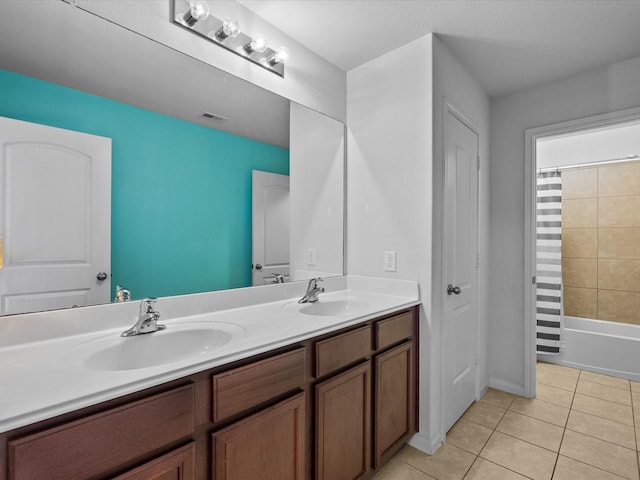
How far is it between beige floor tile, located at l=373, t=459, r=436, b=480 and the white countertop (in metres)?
0.84

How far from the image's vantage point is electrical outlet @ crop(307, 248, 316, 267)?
209 cm

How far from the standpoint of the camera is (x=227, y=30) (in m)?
A: 1.52

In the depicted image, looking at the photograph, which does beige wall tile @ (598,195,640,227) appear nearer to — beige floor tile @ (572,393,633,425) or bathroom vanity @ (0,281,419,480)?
beige floor tile @ (572,393,633,425)

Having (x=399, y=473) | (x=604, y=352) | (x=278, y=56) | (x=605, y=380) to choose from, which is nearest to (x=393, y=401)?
(x=399, y=473)

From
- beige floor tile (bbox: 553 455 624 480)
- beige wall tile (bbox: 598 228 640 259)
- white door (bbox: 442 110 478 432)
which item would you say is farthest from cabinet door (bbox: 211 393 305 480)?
beige wall tile (bbox: 598 228 640 259)

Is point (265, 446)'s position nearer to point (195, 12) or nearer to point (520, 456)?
point (520, 456)

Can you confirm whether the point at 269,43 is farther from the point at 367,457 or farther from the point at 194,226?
the point at 367,457

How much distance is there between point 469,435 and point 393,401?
72 cm

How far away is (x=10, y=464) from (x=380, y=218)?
183cm

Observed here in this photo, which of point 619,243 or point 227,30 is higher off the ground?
point 227,30

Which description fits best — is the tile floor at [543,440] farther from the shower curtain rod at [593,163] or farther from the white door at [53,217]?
the shower curtain rod at [593,163]

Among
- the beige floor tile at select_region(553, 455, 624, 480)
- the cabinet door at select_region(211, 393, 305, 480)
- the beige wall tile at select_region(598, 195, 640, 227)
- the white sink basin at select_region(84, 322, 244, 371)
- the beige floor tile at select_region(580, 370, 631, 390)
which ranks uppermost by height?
the beige wall tile at select_region(598, 195, 640, 227)

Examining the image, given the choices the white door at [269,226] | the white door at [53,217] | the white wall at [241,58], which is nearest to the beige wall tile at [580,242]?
the white wall at [241,58]

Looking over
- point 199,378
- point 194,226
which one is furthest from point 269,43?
point 199,378
